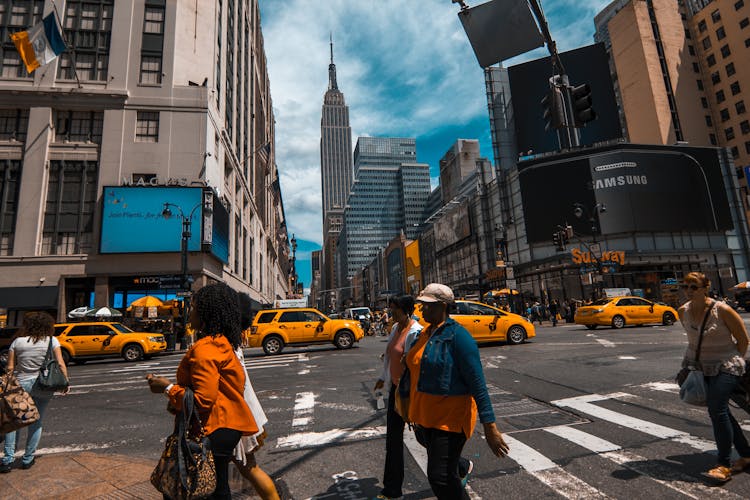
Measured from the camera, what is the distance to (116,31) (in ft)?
98.5

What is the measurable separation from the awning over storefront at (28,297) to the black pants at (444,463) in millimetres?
31376

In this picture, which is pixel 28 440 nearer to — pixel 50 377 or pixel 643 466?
pixel 50 377

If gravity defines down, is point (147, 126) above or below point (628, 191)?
above

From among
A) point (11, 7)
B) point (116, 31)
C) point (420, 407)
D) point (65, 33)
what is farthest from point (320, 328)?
point (11, 7)

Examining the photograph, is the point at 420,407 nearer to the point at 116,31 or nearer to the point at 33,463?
the point at 33,463

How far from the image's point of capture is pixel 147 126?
2978 cm

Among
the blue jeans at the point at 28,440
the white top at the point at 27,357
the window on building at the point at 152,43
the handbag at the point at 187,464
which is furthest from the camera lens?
the window on building at the point at 152,43

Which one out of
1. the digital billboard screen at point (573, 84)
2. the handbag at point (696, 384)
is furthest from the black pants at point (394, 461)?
the digital billboard screen at point (573, 84)

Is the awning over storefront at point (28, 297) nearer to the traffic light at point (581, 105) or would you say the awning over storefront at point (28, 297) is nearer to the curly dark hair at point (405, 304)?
the curly dark hair at point (405, 304)

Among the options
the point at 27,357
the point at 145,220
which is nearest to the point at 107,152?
the point at 145,220

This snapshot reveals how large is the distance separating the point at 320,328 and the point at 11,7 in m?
34.7

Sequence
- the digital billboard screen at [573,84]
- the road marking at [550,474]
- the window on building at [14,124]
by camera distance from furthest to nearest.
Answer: the digital billboard screen at [573,84], the window on building at [14,124], the road marking at [550,474]

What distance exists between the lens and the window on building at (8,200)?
27250mm

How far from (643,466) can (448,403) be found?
2763mm
